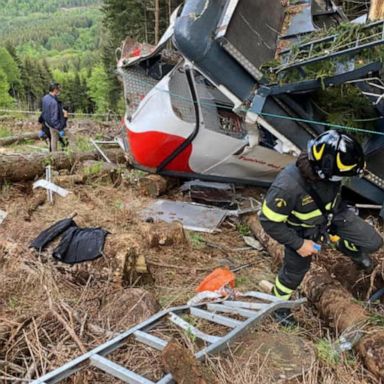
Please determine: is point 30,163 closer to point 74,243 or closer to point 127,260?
point 74,243

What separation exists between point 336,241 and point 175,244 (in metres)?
1.63

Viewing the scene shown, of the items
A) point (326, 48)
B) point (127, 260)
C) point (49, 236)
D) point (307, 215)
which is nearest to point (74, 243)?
point (49, 236)

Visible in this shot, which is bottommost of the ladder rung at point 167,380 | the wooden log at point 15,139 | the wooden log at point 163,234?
the wooden log at point 15,139

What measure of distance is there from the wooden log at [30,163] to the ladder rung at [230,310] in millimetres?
4218

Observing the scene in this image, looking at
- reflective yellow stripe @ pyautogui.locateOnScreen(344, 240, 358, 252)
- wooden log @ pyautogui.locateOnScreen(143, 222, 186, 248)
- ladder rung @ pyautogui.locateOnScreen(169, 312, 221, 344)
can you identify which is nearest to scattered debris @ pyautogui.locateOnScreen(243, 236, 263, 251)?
wooden log @ pyautogui.locateOnScreen(143, 222, 186, 248)

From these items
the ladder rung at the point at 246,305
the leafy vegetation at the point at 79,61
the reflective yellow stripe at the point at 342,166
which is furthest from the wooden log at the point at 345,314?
the leafy vegetation at the point at 79,61

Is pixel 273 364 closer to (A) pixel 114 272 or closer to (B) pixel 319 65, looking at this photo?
(A) pixel 114 272

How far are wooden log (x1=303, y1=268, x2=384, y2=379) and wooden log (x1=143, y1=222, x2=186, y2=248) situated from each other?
1.42 meters

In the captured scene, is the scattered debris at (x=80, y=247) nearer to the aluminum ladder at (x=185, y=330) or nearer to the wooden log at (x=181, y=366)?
the aluminum ladder at (x=185, y=330)

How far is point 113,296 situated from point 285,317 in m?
1.21

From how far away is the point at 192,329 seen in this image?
2467 millimetres

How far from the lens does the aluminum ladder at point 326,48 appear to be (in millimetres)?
3232

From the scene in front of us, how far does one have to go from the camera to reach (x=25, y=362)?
242 cm

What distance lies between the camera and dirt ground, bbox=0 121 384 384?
2301mm
